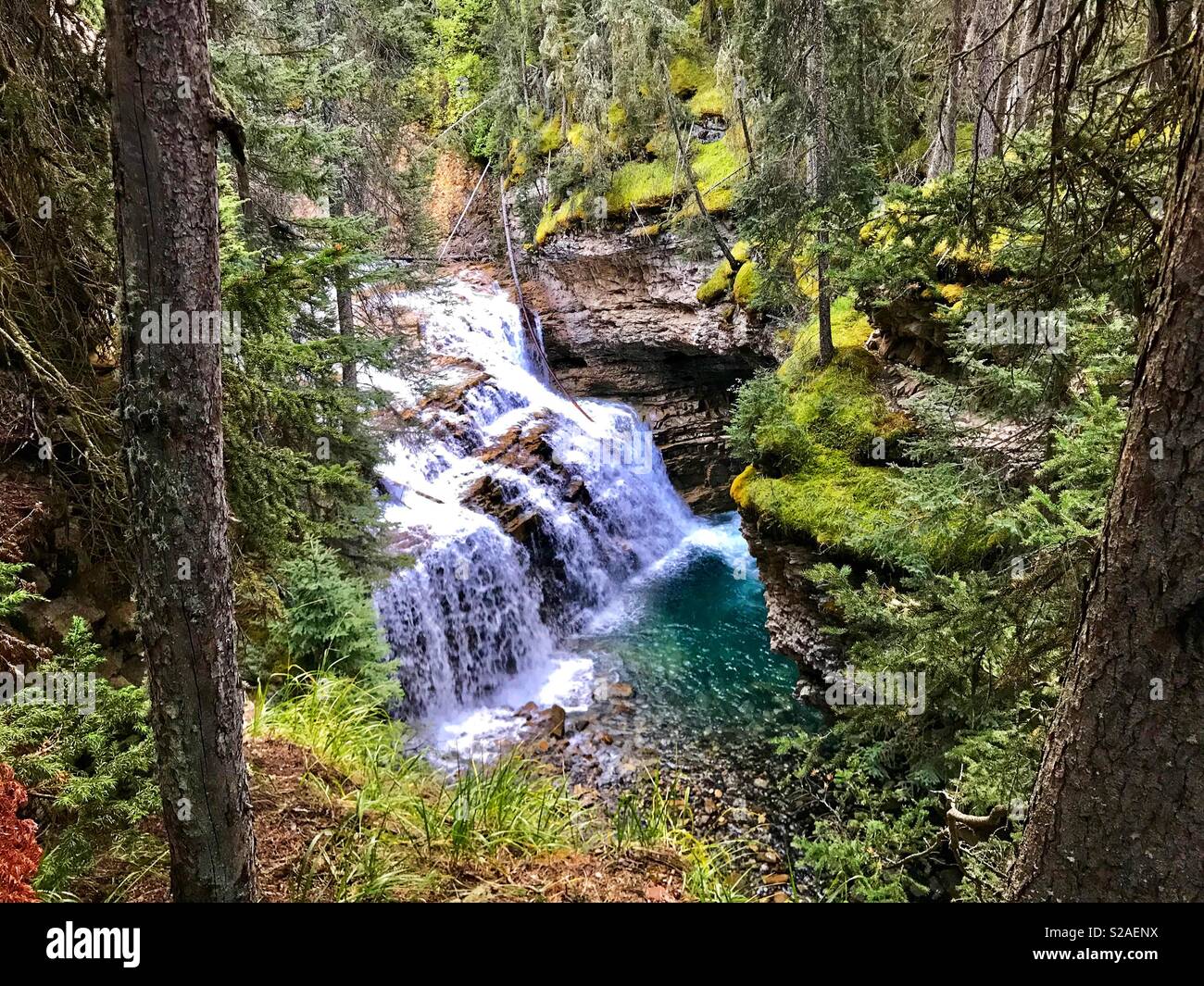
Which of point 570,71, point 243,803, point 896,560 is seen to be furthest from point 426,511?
point 570,71

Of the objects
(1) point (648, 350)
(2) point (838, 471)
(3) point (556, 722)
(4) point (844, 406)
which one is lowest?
(3) point (556, 722)

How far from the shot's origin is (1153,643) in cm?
202

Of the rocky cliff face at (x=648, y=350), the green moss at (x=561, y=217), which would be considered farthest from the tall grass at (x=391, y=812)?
the green moss at (x=561, y=217)

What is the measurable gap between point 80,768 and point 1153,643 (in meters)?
4.49

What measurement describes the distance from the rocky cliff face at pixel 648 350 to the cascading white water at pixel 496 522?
2.48ft

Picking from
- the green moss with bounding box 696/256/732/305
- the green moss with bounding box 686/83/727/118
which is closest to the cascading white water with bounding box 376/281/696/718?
the green moss with bounding box 696/256/732/305

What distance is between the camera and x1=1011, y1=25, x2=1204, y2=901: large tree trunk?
1.90 meters

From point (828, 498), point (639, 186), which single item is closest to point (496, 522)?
point (828, 498)

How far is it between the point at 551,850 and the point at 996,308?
3.83 meters

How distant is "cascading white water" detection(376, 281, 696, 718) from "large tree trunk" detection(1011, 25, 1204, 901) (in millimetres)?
7251

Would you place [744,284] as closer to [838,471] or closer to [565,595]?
[838,471]

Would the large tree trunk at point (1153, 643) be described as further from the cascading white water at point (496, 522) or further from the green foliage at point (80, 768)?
the cascading white water at point (496, 522)

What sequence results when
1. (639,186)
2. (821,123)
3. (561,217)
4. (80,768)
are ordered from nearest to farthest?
(80,768)
(821,123)
(639,186)
(561,217)
